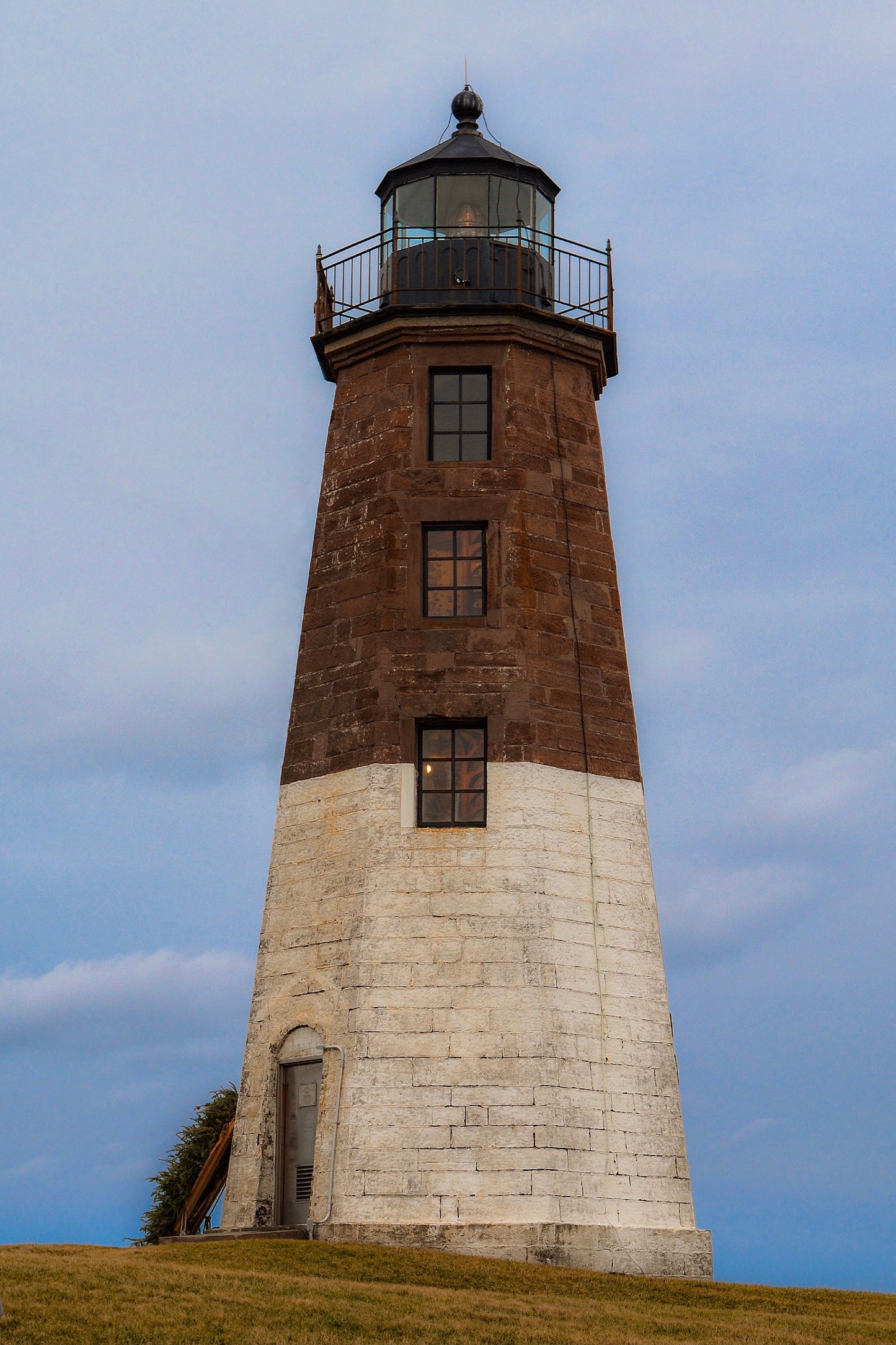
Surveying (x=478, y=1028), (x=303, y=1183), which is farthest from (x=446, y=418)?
(x=303, y=1183)

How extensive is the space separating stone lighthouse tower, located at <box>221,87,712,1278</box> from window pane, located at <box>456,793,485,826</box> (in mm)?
45

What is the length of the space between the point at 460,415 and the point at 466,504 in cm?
163

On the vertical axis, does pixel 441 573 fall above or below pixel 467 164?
below

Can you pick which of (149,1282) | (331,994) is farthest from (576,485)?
(149,1282)

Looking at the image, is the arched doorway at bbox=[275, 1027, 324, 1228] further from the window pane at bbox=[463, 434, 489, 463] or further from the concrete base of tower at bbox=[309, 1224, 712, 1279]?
the window pane at bbox=[463, 434, 489, 463]

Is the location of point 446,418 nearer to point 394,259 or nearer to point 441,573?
point 441,573

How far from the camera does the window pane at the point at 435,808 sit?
Result: 24594mm

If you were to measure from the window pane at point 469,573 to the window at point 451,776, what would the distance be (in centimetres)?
212

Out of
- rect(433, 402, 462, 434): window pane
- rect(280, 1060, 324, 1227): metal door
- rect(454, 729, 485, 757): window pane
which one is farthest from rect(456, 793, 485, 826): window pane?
rect(433, 402, 462, 434): window pane

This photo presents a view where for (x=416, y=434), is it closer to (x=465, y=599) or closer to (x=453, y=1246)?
(x=465, y=599)

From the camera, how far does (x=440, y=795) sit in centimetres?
2470

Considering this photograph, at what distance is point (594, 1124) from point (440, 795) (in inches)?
191

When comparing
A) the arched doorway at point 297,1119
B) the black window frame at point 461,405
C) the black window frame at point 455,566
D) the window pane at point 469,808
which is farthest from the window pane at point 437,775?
the black window frame at point 461,405

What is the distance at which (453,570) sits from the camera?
2575 cm
